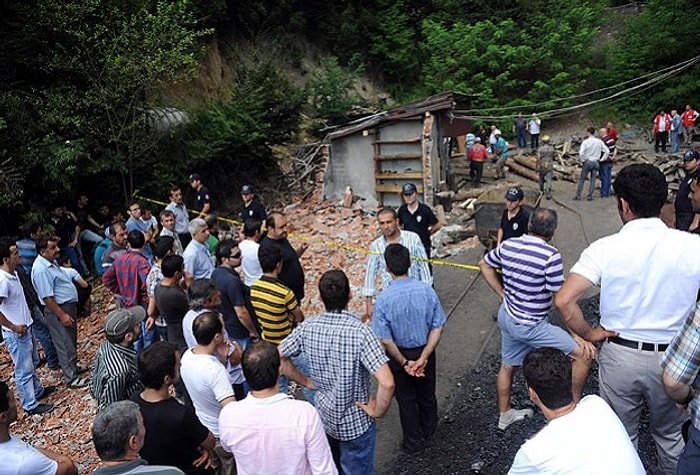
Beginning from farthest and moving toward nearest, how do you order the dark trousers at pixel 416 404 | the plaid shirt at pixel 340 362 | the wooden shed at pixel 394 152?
the wooden shed at pixel 394 152 < the dark trousers at pixel 416 404 < the plaid shirt at pixel 340 362

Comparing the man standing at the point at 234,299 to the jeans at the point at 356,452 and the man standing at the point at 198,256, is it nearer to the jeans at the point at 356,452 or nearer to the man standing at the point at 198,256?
the man standing at the point at 198,256

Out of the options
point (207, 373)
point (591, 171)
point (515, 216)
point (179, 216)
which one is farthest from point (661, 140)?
point (207, 373)

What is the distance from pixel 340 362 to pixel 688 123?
1970cm

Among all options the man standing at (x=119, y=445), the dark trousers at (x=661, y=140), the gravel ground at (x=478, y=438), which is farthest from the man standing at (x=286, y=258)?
the dark trousers at (x=661, y=140)

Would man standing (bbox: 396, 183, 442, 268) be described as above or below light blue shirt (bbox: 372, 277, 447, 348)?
above

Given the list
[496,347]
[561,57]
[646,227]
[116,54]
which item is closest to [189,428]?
[646,227]

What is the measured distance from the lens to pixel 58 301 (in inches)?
254

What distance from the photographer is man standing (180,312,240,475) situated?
3.48m

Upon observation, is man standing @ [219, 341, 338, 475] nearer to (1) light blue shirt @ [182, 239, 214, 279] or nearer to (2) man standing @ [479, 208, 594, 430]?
(2) man standing @ [479, 208, 594, 430]

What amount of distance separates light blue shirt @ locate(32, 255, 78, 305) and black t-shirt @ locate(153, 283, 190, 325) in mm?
2021

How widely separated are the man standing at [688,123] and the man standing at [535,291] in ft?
58.1

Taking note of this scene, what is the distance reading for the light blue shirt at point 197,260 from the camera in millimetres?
6164

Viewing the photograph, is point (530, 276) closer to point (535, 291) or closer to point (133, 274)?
point (535, 291)

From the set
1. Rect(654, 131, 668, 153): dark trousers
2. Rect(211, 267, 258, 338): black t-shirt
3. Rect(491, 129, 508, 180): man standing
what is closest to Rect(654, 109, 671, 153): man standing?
Rect(654, 131, 668, 153): dark trousers
